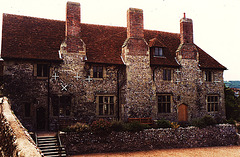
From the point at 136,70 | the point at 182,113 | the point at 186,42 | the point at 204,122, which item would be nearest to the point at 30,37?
the point at 136,70

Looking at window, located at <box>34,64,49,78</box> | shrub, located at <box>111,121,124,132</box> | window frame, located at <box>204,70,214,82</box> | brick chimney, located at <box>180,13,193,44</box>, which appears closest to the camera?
shrub, located at <box>111,121,124,132</box>

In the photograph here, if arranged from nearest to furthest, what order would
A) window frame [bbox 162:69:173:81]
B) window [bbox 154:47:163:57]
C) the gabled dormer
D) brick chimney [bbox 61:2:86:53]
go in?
brick chimney [bbox 61:2:86:53]
window frame [bbox 162:69:173:81]
the gabled dormer
window [bbox 154:47:163:57]

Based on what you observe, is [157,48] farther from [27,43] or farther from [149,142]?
[27,43]

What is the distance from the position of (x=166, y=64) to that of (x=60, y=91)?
9.60 m

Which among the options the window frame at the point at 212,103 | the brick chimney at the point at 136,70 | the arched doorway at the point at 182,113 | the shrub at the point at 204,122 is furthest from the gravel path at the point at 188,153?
the window frame at the point at 212,103

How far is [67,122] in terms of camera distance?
16.3 m

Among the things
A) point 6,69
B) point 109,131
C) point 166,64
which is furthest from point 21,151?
point 166,64

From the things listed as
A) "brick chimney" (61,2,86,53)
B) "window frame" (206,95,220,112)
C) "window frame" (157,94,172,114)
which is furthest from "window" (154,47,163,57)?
"brick chimney" (61,2,86,53)

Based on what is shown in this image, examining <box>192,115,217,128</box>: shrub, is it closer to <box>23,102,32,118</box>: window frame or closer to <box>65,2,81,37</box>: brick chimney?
<box>65,2,81,37</box>: brick chimney

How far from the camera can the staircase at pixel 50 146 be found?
12203mm

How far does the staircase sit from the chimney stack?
1050 centimetres

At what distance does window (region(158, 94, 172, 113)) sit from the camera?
759 inches

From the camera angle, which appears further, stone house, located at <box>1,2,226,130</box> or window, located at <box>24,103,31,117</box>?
stone house, located at <box>1,2,226,130</box>

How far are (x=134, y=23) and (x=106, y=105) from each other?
296 inches
